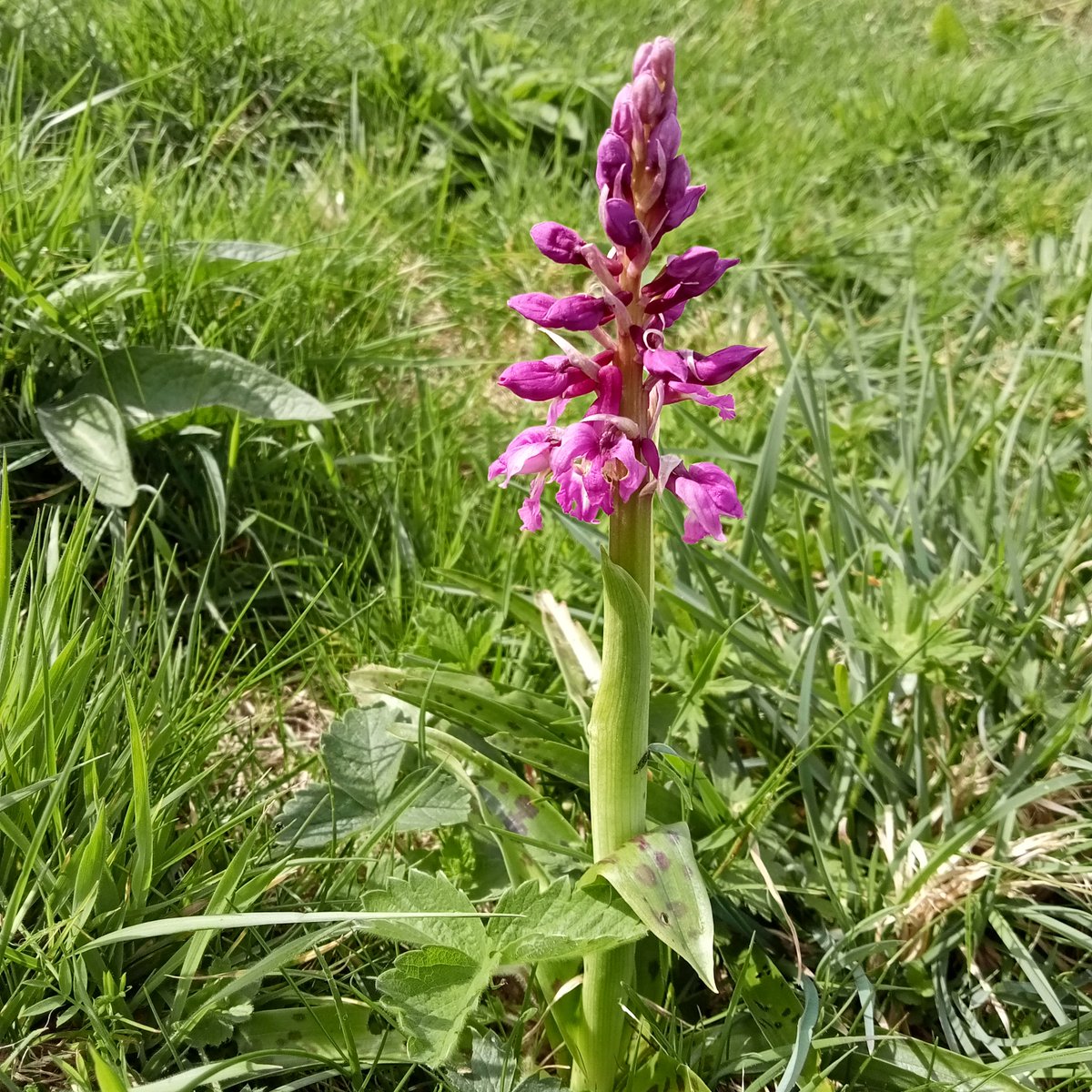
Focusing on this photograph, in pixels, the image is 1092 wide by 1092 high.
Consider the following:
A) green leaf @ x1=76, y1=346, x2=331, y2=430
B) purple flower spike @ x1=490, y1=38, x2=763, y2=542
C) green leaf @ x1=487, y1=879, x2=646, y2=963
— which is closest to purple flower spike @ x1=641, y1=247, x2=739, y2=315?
purple flower spike @ x1=490, y1=38, x2=763, y2=542

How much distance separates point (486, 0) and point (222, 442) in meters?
3.84

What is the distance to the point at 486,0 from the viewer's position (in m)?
5.20

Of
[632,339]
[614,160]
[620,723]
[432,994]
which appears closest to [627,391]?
[632,339]

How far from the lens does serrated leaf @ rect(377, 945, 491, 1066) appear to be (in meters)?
1.31

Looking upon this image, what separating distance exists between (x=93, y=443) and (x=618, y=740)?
5.12 feet

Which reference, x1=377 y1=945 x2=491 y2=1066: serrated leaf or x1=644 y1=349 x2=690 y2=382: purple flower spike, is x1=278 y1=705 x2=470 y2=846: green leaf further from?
x1=644 y1=349 x2=690 y2=382: purple flower spike

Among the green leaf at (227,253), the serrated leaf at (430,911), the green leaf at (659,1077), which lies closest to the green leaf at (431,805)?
the serrated leaf at (430,911)

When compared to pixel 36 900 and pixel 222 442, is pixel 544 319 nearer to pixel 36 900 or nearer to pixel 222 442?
pixel 36 900

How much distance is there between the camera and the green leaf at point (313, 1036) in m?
1.46

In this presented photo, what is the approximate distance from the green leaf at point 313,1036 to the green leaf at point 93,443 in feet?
3.91

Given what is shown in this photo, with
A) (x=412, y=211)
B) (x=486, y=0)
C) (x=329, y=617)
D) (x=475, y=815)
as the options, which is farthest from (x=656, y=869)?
(x=486, y=0)

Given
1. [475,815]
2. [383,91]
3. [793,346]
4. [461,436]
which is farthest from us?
[383,91]

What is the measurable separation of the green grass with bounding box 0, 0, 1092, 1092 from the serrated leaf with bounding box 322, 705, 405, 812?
97 millimetres

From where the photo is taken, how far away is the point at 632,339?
1.33 meters
